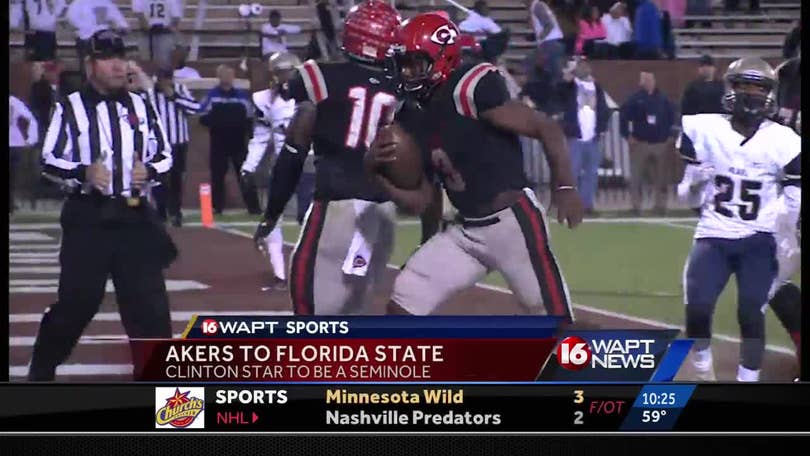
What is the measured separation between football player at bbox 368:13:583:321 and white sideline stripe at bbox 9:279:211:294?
0.47 metres

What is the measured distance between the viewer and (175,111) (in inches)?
137

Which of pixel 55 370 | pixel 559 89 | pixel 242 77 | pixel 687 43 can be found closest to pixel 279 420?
pixel 55 370

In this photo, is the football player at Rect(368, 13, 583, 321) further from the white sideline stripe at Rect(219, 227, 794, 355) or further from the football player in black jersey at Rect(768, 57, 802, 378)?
the football player in black jersey at Rect(768, 57, 802, 378)

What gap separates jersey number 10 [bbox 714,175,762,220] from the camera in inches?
140

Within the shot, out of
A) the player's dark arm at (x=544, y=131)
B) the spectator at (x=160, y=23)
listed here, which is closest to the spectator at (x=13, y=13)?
the spectator at (x=160, y=23)

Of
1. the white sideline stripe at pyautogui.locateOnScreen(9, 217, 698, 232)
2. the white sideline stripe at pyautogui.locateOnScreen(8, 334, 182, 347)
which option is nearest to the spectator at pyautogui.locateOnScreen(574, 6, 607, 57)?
the white sideline stripe at pyautogui.locateOnScreen(9, 217, 698, 232)

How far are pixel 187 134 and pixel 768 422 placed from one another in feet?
5.06

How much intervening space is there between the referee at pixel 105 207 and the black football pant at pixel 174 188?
2cm

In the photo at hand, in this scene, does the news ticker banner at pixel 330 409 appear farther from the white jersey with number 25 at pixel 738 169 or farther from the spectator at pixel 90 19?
the spectator at pixel 90 19

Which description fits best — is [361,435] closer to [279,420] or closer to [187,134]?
[279,420]

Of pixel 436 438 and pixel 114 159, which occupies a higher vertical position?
pixel 114 159

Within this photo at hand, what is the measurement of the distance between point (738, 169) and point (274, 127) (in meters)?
1.16

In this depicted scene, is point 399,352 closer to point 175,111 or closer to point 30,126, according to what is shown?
point 175,111

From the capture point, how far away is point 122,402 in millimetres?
3369
